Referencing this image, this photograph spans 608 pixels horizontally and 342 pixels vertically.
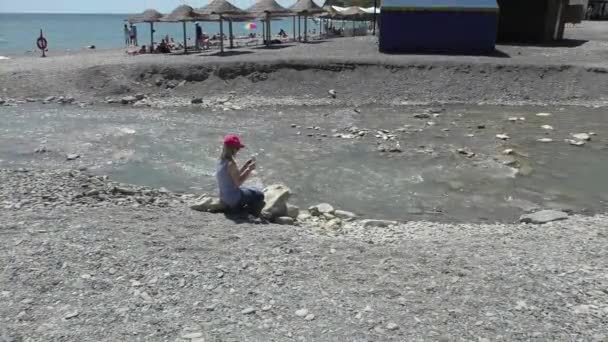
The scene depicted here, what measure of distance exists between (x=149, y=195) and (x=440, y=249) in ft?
20.8

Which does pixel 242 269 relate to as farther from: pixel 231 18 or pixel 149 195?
pixel 231 18

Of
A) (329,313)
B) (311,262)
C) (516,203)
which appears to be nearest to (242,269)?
(311,262)

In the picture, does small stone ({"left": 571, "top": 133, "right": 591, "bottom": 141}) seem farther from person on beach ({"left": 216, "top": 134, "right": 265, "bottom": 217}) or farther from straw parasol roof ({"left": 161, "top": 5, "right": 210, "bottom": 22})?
straw parasol roof ({"left": 161, "top": 5, "right": 210, "bottom": 22})

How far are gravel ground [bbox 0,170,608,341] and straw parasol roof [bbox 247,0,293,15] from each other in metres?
28.9

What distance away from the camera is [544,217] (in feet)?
35.3

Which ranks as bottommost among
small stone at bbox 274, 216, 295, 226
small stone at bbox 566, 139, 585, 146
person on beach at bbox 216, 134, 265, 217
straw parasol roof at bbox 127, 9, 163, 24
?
small stone at bbox 566, 139, 585, 146

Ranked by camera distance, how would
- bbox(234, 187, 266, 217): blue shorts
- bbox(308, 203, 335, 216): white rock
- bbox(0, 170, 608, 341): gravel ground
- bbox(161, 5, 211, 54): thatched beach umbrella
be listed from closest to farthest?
bbox(0, 170, 608, 341): gravel ground → bbox(234, 187, 266, 217): blue shorts → bbox(308, 203, 335, 216): white rock → bbox(161, 5, 211, 54): thatched beach umbrella

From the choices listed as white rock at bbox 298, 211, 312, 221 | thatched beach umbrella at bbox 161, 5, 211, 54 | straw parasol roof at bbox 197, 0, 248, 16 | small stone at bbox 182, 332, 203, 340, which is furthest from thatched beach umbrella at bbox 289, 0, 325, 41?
small stone at bbox 182, 332, 203, 340

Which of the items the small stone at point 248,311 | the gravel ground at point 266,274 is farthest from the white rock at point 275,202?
the small stone at point 248,311

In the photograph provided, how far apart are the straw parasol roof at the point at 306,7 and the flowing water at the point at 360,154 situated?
703 inches

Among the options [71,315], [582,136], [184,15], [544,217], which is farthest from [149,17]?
[71,315]

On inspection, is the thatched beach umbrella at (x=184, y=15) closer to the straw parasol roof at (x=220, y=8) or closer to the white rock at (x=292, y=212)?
the straw parasol roof at (x=220, y=8)

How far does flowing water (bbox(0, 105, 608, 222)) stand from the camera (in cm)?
1264

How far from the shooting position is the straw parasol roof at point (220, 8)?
33281mm
